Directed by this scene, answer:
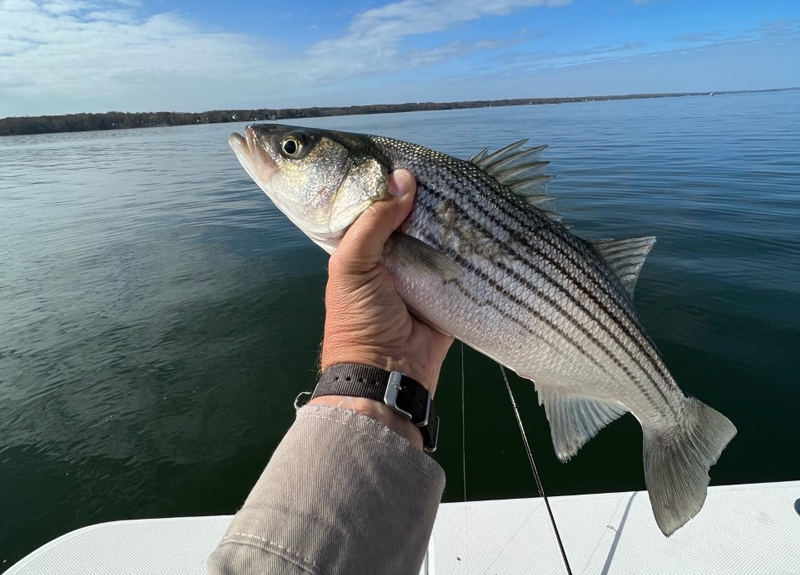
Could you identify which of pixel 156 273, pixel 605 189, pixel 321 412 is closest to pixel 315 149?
pixel 321 412

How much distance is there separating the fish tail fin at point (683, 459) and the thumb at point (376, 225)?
95.0 inches

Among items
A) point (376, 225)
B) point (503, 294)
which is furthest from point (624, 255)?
point (376, 225)

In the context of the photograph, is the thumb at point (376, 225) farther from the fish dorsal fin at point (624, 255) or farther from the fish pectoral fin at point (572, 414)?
the fish pectoral fin at point (572, 414)

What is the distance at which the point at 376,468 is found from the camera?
75.8 inches

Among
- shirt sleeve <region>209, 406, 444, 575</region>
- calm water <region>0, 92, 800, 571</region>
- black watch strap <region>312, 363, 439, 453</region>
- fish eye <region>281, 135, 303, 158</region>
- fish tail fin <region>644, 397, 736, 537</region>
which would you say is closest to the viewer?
shirt sleeve <region>209, 406, 444, 575</region>

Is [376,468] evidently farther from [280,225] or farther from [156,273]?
[280,225]

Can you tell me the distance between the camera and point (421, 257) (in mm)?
2908

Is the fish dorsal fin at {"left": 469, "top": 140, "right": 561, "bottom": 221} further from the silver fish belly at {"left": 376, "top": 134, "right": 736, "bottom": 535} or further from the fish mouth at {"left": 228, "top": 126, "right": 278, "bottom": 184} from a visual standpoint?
the fish mouth at {"left": 228, "top": 126, "right": 278, "bottom": 184}

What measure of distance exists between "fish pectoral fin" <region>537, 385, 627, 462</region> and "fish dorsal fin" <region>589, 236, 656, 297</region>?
37.1 inches

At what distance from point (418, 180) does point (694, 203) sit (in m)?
15.9

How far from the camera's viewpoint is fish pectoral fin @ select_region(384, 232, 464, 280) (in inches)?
114

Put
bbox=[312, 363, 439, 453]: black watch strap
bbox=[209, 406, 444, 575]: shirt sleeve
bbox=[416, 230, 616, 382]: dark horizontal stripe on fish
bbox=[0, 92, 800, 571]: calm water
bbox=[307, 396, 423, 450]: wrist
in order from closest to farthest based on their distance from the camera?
bbox=[209, 406, 444, 575]: shirt sleeve
bbox=[307, 396, 423, 450]: wrist
bbox=[312, 363, 439, 453]: black watch strap
bbox=[416, 230, 616, 382]: dark horizontal stripe on fish
bbox=[0, 92, 800, 571]: calm water

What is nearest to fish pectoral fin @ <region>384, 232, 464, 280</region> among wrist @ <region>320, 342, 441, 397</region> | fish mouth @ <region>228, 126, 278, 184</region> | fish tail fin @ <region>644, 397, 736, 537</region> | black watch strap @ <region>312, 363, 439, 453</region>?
wrist @ <region>320, 342, 441, 397</region>

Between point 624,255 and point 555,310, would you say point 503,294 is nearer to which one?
point 555,310
